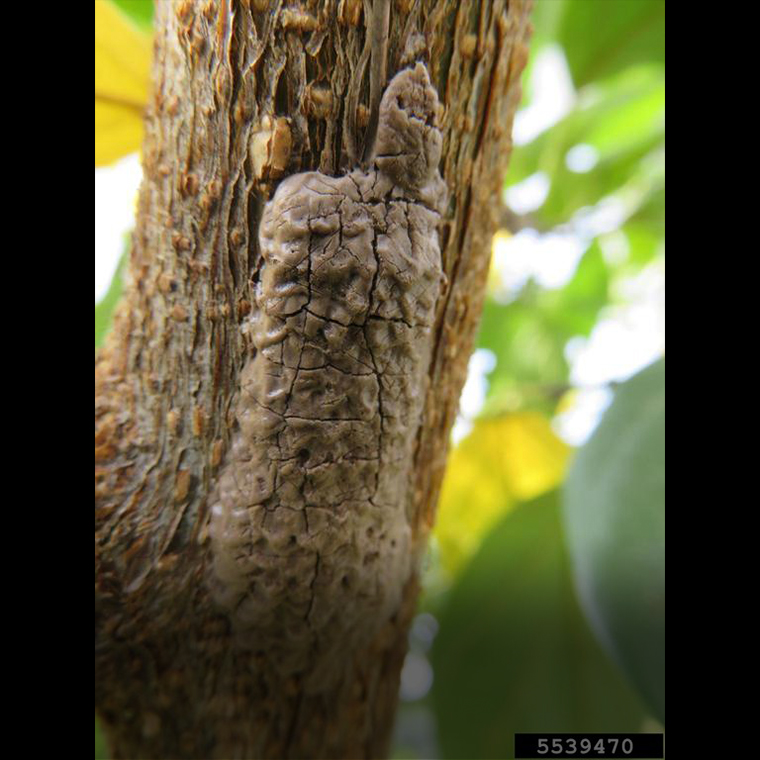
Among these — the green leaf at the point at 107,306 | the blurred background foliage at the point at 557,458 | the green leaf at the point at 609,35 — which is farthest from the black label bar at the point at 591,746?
the green leaf at the point at 609,35

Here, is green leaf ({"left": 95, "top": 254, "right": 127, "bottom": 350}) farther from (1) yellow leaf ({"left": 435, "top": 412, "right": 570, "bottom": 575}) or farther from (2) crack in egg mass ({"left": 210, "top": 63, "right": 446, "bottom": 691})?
(1) yellow leaf ({"left": 435, "top": 412, "right": 570, "bottom": 575})

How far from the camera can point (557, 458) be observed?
72cm

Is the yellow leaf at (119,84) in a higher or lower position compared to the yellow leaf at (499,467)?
higher

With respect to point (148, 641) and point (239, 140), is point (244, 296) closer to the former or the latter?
point (239, 140)

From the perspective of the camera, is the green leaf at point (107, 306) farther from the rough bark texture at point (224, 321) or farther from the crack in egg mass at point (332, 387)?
the crack in egg mass at point (332, 387)

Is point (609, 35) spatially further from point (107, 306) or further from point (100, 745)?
point (100, 745)

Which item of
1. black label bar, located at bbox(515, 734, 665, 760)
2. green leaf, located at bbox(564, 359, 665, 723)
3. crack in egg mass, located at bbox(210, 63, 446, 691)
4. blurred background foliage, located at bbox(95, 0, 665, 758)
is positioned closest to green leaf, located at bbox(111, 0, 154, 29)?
blurred background foliage, located at bbox(95, 0, 665, 758)

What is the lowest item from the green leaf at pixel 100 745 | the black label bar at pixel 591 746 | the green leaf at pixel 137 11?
the black label bar at pixel 591 746

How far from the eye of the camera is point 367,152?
1.07 ft

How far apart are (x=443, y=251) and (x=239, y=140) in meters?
0.11

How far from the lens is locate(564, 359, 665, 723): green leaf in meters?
0.43

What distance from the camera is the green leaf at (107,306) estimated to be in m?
0.44

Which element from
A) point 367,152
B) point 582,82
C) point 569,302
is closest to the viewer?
point 367,152
